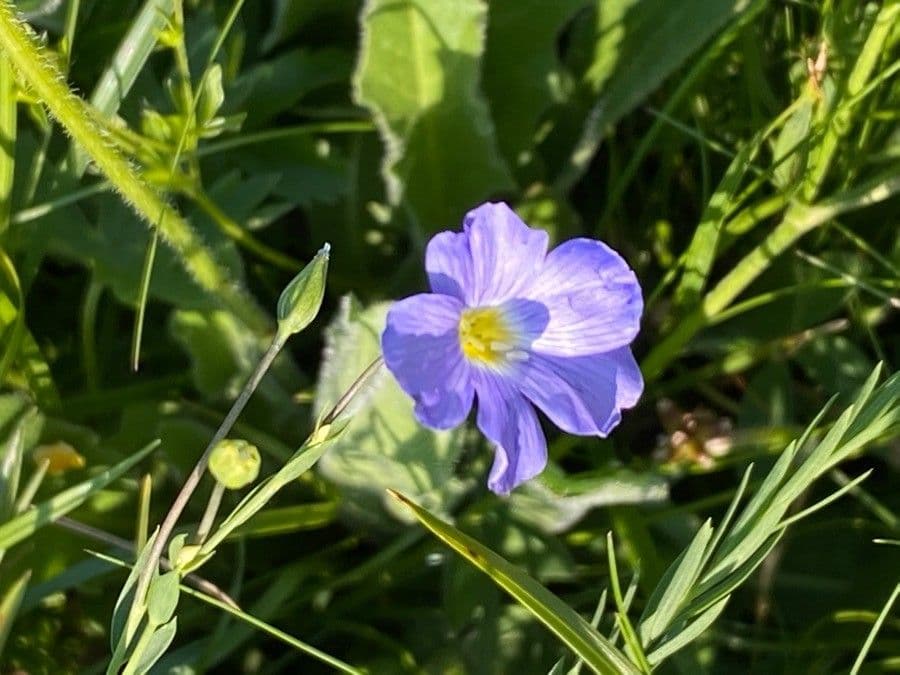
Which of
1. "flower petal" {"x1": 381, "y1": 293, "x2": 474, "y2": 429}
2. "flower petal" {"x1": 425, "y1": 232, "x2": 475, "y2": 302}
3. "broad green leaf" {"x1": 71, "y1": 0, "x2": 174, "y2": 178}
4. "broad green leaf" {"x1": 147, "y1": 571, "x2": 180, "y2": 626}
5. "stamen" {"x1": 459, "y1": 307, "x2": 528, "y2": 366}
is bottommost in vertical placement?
"broad green leaf" {"x1": 147, "y1": 571, "x2": 180, "y2": 626}

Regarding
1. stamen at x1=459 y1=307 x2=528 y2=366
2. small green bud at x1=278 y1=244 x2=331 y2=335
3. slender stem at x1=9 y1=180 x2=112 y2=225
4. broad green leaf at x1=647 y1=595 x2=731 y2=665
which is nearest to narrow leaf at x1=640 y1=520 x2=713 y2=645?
broad green leaf at x1=647 y1=595 x2=731 y2=665

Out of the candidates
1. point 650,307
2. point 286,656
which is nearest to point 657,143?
point 650,307

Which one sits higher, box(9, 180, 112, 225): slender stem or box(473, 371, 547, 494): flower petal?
box(9, 180, 112, 225): slender stem


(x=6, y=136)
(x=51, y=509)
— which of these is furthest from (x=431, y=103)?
(x=51, y=509)

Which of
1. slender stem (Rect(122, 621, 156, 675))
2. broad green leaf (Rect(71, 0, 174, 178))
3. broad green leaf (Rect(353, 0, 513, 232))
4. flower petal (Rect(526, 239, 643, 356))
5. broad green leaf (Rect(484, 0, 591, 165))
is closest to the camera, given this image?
slender stem (Rect(122, 621, 156, 675))

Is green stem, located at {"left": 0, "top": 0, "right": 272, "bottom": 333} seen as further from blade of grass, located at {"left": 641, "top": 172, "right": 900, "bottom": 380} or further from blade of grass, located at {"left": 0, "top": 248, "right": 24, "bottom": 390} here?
blade of grass, located at {"left": 641, "top": 172, "right": 900, "bottom": 380}

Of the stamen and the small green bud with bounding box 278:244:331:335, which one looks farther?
the stamen

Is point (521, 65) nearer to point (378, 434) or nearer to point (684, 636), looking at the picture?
point (378, 434)
